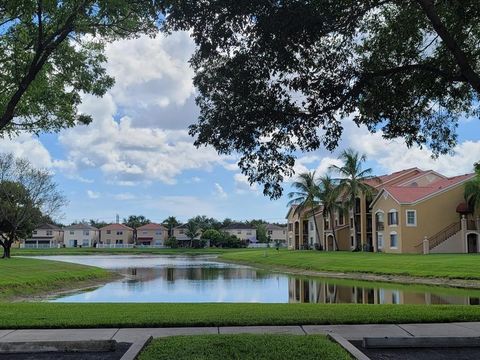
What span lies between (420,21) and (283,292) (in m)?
17.8

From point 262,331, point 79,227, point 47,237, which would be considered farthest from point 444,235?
point 47,237

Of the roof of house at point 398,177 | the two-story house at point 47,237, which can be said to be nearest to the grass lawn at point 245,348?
the roof of house at point 398,177

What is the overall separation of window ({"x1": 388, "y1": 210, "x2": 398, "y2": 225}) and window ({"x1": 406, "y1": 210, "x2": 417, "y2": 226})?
1.54 meters

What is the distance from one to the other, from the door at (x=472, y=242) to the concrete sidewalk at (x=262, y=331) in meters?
44.5

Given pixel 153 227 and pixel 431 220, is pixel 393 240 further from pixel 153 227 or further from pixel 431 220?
pixel 153 227

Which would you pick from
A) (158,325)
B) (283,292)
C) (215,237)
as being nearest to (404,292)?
(283,292)

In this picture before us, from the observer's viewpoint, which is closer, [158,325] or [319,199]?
[158,325]

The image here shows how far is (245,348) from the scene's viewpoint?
327 inches

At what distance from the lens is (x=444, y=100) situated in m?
12.6

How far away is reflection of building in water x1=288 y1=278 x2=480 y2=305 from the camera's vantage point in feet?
72.4

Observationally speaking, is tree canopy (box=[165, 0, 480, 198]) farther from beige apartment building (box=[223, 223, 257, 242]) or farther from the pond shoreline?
beige apartment building (box=[223, 223, 257, 242])

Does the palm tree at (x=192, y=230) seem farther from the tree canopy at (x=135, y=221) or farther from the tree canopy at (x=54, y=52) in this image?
the tree canopy at (x=54, y=52)

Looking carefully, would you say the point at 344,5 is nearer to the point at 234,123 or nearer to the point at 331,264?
the point at 234,123

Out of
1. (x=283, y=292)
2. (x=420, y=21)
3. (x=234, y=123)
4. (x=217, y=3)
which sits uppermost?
(x=420, y=21)
